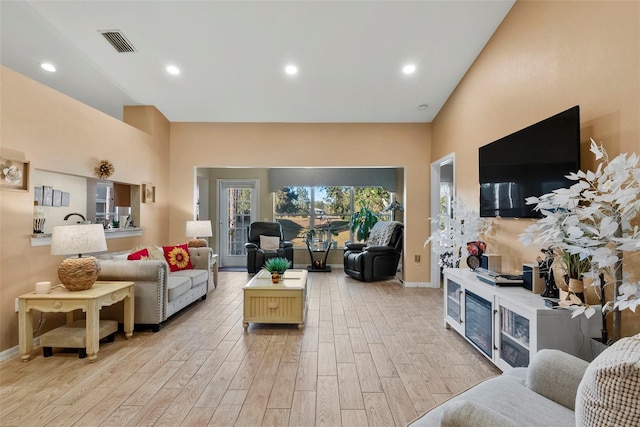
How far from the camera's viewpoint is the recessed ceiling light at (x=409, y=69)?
13.2ft

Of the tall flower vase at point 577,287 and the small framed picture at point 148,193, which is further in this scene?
the small framed picture at point 148,193

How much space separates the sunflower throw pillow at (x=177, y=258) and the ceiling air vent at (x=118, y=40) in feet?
8.16

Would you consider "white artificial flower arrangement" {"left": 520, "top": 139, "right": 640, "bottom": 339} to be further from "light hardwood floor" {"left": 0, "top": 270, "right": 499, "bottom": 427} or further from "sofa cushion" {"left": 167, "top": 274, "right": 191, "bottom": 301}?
"sofa cushion" {"left": 167, "top": 274, "right": 191, "bottom": 301}

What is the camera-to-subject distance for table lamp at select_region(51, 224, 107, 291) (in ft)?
8.85

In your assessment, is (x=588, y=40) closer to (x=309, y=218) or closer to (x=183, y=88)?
(x=183, y=88)

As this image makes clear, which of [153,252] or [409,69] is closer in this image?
[153,252]

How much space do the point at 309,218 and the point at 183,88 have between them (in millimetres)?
4154

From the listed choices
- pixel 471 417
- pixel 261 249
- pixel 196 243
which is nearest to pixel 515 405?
pixel 471 417

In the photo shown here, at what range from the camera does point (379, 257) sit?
235 inches

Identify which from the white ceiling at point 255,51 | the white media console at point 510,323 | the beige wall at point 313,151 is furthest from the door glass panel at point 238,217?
the white media console at point 510,323

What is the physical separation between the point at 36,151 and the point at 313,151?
3.65 metres

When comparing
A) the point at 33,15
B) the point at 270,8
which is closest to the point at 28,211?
the point at 33,15

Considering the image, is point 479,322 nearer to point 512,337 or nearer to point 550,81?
point 512,337

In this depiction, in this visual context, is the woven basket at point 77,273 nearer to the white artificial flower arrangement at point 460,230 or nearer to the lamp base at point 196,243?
the lamp base at point 196,243
